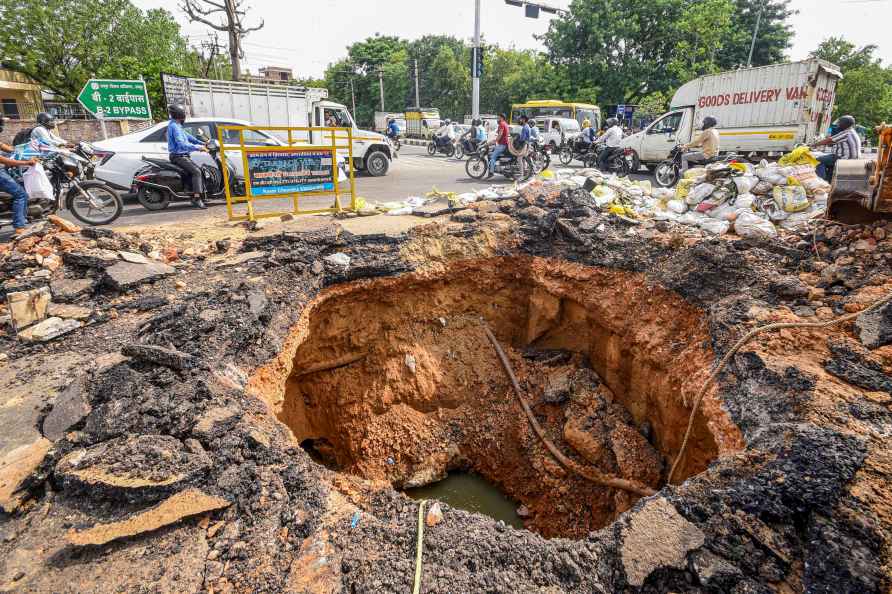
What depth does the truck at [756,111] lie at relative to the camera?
11602 mm

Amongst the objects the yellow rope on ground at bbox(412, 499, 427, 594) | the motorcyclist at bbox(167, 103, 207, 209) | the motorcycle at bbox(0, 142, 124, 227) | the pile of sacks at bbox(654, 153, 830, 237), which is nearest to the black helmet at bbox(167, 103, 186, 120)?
the motorcyclist at bbox(167, 103, 207, 209)

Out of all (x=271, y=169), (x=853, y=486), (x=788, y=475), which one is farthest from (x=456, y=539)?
(x=271, y=169)

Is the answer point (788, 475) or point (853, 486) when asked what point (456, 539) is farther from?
point (853, 486)

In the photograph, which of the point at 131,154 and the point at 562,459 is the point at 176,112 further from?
the point at 562,459

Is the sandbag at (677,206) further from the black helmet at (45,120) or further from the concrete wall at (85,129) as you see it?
the concrete wall at (85,129)

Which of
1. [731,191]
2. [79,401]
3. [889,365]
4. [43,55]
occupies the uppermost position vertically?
[43,55]

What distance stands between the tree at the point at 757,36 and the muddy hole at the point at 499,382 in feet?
102

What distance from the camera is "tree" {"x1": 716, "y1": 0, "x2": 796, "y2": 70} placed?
28.6 m

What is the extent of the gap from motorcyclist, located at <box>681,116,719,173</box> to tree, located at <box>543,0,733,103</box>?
779 inches

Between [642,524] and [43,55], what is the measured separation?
105 ft

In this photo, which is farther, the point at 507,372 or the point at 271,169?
the point at 271,169

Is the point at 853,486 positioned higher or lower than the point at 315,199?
lower

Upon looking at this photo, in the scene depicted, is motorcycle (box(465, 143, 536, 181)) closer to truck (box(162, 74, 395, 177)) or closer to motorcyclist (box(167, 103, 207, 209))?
truck (box(162, 74, 395, 177))

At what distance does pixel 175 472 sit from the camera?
2.47 m
